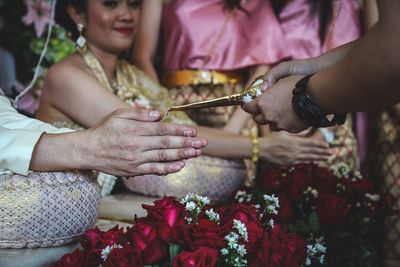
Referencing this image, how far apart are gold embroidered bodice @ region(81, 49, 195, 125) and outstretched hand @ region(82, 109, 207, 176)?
873mm

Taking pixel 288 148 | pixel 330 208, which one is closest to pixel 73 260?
pixel 330 208

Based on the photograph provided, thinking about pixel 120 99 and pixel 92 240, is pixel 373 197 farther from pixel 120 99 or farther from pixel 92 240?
pixel 92 240

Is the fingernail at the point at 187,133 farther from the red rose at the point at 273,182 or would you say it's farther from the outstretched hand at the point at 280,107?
the red rose at the point at 273,182

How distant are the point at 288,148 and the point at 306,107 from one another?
1.01m

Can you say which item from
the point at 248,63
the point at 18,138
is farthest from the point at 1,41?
the point at 18,138

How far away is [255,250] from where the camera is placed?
111cm

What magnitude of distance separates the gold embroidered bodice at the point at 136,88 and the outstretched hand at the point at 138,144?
0.87 meters

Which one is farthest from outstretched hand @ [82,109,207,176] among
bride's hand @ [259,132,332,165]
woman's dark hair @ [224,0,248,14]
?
woman's dark hair @ [224,0,248,14]

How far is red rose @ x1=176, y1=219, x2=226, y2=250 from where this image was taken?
1065mm

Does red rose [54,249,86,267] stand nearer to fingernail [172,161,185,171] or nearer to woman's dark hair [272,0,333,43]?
fingernail [172,161,185,171]

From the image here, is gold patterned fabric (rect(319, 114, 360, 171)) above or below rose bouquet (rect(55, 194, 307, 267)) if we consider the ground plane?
below

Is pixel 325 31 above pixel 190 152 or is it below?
below

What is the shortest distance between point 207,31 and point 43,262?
5.44 ft

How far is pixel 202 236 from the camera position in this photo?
1075mm
